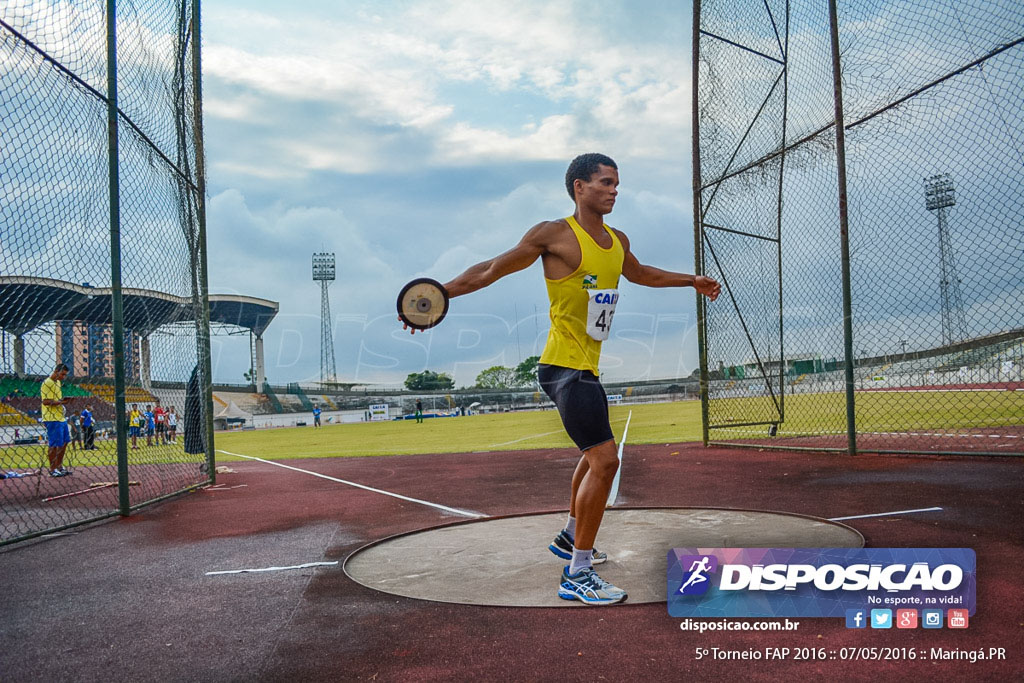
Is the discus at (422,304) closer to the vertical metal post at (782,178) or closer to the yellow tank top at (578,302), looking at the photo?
A: the yellow tank top at (578,302)

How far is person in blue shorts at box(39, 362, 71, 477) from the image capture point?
38.3 ft

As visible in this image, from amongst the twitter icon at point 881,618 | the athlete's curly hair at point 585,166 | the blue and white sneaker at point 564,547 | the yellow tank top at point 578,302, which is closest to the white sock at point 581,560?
the blue and white sneaker at point 564,547

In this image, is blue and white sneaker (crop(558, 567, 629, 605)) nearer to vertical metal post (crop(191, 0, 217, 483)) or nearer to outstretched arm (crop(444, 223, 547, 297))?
outstretched arm (crop(444, 223, 547, 297))

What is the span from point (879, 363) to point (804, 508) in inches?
220

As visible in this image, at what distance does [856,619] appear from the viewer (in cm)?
300

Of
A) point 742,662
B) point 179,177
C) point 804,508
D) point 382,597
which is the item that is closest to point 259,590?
point 382,597

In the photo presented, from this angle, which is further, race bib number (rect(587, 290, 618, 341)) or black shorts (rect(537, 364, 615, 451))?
race bib number (rect(587, 290, 618, 341))

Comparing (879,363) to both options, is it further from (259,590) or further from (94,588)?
(94,588)

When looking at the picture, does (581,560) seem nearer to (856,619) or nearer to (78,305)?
(856,619)

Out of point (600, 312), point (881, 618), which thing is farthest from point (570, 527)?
point (881, 618)

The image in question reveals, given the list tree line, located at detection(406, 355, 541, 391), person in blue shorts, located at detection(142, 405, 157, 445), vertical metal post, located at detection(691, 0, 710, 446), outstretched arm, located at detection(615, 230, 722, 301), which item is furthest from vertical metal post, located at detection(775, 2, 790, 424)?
tree line, located at detection(406, 355, 541, 391)

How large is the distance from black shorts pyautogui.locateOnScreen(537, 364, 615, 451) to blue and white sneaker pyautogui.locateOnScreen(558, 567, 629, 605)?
2.24 feet

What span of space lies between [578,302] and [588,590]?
154cm

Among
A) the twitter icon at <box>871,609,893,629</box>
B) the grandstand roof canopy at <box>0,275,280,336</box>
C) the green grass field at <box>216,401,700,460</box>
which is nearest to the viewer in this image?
the twitter icon at <box>871,609,893,629</box>
